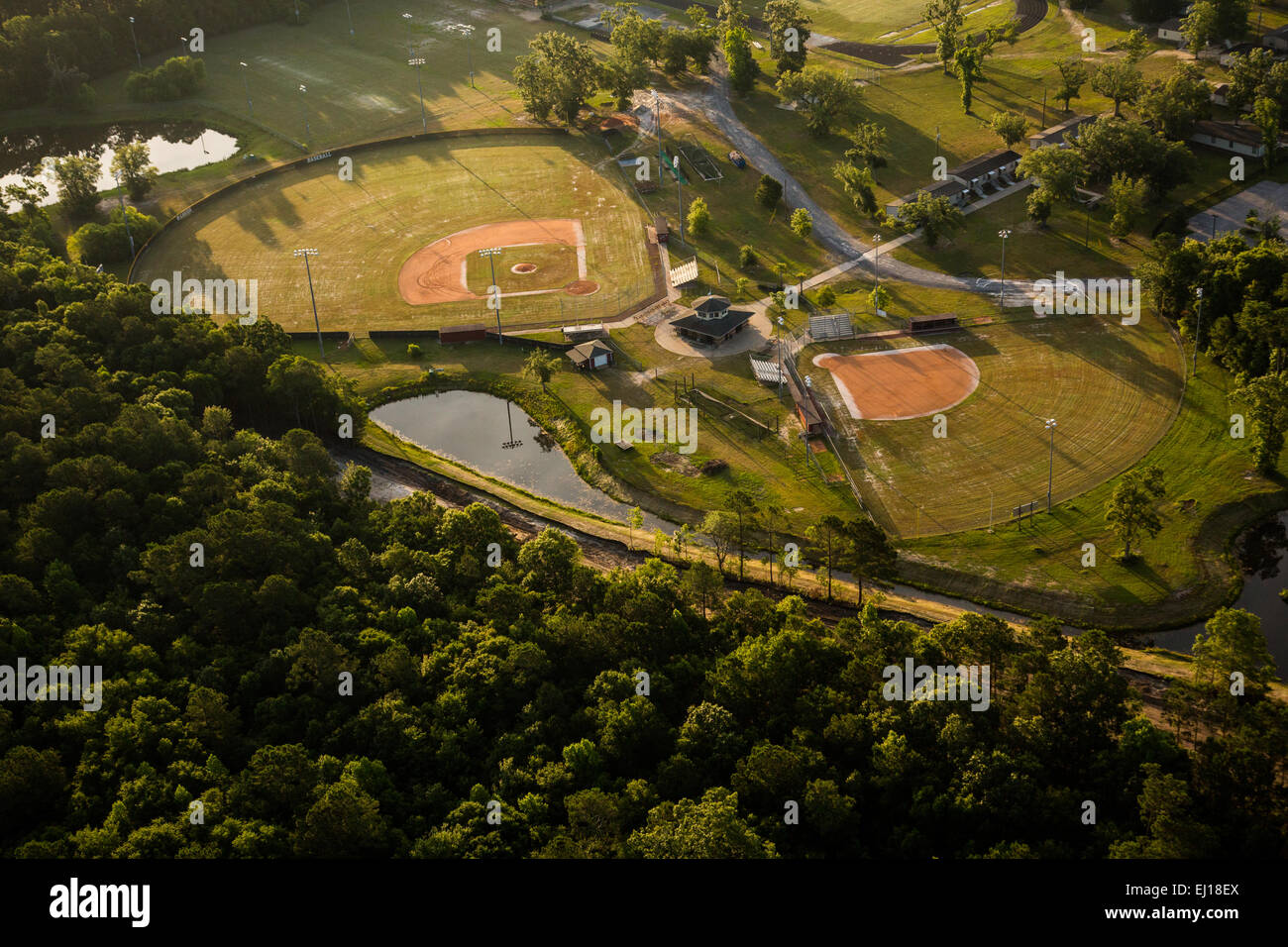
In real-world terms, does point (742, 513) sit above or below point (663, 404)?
below

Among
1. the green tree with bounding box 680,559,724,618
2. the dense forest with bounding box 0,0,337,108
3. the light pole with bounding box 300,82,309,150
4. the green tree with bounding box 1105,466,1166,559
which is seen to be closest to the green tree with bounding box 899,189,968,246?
the green tree with bounding box 1105,466,1166,559

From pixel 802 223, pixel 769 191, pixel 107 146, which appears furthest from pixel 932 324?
pixel 107 146

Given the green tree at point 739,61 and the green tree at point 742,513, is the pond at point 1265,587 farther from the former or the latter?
the green tree at point 739,61

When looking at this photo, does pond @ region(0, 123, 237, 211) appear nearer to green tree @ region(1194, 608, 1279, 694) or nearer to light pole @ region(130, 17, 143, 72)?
light pole @ region(130, 17, 143, 72)

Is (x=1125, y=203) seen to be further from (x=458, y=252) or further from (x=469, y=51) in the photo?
(x=469, y=51)

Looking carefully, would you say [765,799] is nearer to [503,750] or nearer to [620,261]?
[503,750]

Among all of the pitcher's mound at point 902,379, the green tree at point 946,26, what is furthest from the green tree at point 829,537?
the green tree at point 946,26

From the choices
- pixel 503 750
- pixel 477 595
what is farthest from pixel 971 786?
pixel 477 595
